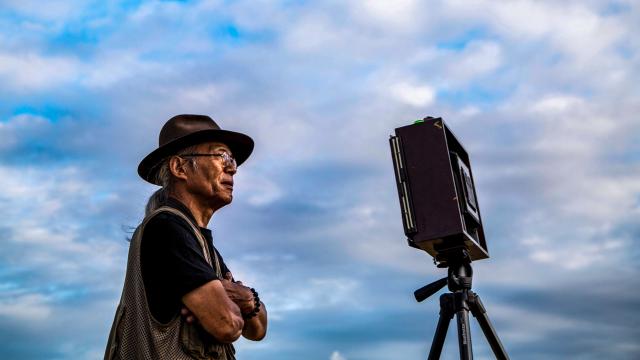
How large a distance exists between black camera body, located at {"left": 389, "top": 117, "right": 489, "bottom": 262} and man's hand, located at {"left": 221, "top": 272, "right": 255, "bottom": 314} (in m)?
1.22

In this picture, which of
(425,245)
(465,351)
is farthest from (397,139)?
(465,351)

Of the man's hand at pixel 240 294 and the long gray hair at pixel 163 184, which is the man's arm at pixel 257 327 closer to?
the man's hand at pixel 240 294

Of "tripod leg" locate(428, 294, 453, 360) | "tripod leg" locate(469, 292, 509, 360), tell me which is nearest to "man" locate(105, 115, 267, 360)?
"tripod leg" locate(428, 294, 453, 360)

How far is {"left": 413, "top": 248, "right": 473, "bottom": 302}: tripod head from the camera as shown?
3.92 m

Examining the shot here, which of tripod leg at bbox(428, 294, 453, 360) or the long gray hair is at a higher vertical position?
the long gray hair

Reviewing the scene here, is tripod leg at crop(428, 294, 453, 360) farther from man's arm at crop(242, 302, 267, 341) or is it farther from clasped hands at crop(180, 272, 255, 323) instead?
clasped hands at crop(180, 272, 255, 323)

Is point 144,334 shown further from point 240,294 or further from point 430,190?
point 430,190

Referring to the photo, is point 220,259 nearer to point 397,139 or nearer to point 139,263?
point 139,263

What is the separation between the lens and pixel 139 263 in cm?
288

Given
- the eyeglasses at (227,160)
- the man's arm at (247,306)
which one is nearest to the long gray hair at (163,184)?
the eyeglasses at (227,160)

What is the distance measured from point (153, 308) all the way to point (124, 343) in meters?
0.19

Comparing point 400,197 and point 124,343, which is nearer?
point 124,343

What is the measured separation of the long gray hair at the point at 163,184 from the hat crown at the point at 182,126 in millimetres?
79

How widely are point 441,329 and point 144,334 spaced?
1.70 meters
